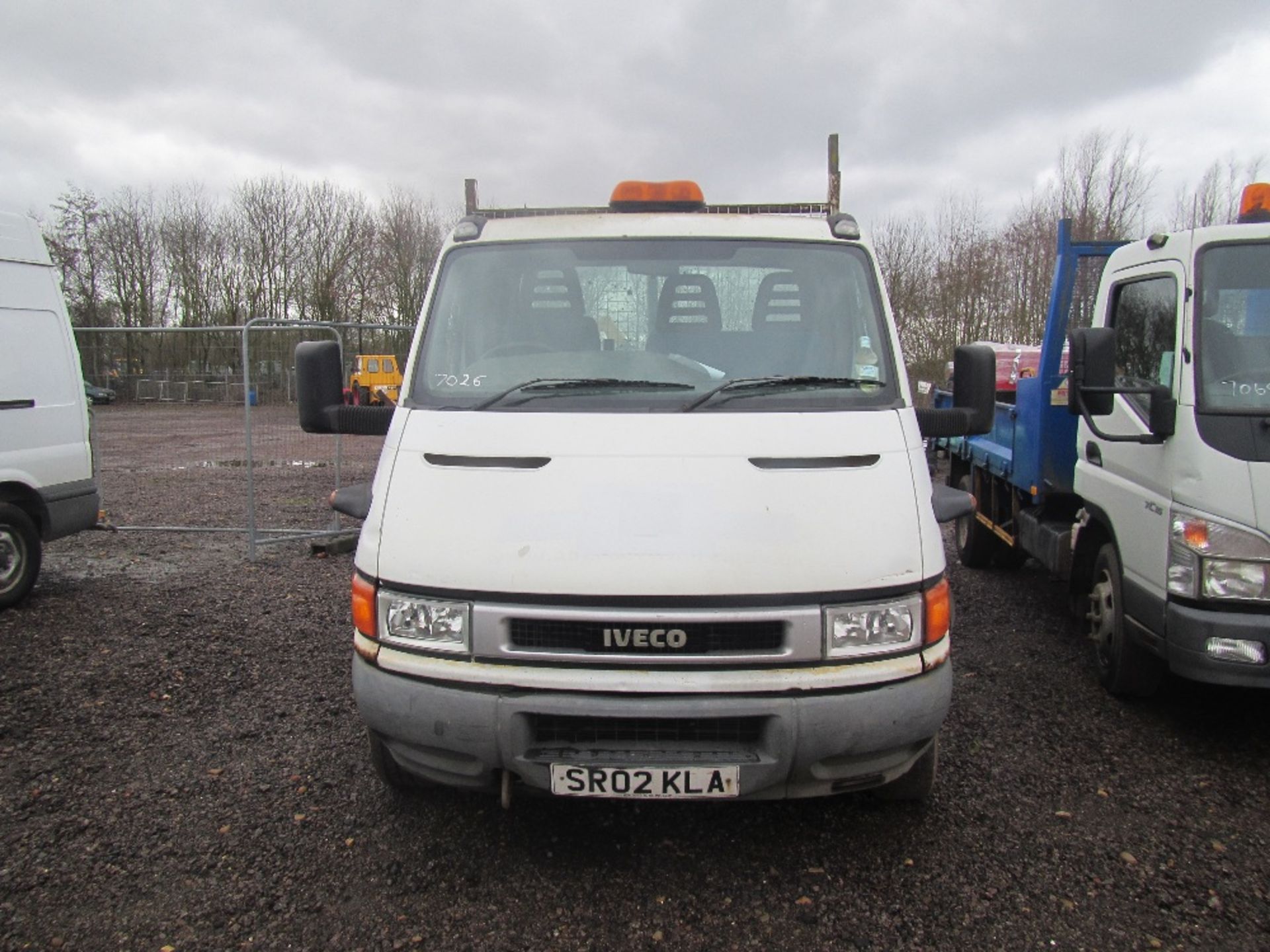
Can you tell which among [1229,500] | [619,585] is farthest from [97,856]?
[1229,500]

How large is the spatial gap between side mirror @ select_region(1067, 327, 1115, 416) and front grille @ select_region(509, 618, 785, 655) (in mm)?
2540

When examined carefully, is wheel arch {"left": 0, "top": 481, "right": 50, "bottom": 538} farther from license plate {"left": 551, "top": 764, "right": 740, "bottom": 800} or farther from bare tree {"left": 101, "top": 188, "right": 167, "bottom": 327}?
bare tree {"left": 101, "top": 188, "right": 167, "bottom": 327}

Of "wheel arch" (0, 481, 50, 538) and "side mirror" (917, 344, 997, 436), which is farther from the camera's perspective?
"wheel arch" (0, 481, 50, 538)

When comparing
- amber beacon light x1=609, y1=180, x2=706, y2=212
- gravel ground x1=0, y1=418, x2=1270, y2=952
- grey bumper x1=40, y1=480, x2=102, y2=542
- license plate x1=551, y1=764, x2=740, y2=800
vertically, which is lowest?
gravel ground x1=0, y1=418, x2=1270, y2=952

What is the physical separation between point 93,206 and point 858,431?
4528 cm

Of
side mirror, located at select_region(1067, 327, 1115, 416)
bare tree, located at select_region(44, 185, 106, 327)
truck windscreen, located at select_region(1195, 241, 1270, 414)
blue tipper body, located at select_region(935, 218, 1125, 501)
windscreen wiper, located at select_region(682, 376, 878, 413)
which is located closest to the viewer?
windscreen wiper, located at select_region(682, 376, 878, 413)

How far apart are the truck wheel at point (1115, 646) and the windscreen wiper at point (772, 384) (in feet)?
7.24

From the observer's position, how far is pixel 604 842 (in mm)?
3174

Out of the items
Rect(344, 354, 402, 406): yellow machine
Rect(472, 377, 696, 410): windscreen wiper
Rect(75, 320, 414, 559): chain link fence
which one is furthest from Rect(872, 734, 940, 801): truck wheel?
Rect(344, 354, 402, 406): yellow machine

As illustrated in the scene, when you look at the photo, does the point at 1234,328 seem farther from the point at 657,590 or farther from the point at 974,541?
the point at 974,541

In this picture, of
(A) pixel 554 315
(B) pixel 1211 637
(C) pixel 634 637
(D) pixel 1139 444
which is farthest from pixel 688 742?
(D) pixel 1139 444

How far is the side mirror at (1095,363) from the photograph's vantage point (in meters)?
4.20

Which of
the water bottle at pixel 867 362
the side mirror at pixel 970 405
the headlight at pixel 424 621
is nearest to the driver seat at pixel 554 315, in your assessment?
the water bottle at pixel 867 362

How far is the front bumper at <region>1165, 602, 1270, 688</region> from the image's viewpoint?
3.62 m
